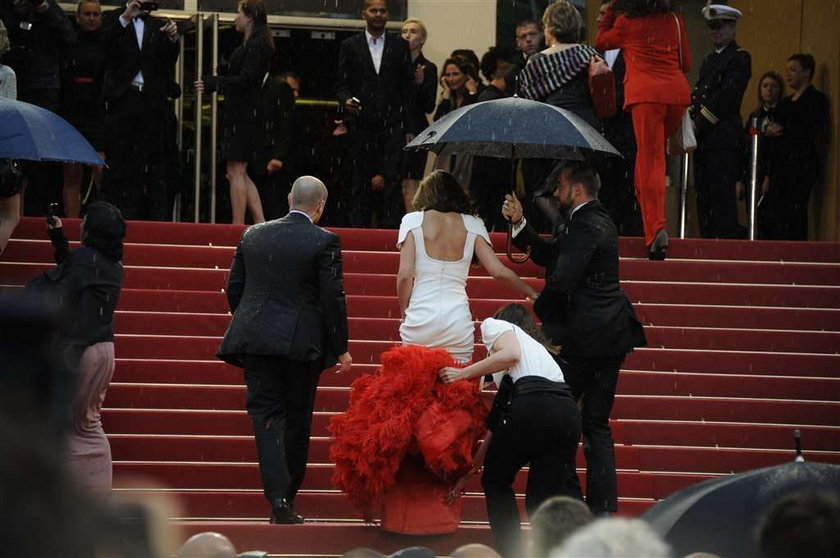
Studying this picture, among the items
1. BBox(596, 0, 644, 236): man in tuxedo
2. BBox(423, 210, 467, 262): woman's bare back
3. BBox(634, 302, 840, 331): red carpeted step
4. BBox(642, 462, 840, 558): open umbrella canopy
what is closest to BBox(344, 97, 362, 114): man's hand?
BBox(596, 0, 644, 236): man in tuxedo

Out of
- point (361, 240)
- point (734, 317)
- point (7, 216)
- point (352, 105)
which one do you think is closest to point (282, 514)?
point (7, 216)

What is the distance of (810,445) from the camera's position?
10.5m

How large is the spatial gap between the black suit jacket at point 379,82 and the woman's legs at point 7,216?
348 centimetres

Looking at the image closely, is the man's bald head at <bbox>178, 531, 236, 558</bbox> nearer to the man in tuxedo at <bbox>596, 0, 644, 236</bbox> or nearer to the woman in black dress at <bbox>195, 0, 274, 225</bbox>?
the man in tuxedo at <bbox>596, 0, 644, 236</bbox>

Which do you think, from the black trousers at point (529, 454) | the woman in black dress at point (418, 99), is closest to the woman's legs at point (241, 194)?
the woman in black dress at point (418, 99)

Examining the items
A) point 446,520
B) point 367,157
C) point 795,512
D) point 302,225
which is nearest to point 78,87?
point 367,157

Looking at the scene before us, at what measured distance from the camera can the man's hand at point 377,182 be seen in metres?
14.1

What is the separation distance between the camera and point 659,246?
1226 cm

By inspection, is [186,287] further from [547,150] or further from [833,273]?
[833,273]

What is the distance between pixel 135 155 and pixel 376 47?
2.24 meters

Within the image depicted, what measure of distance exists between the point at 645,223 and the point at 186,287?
3.41 metres

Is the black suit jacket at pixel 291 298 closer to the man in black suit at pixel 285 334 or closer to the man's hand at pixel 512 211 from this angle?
the man in black suit at pixel 285 334

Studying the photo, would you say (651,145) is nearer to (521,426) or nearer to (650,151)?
(650,151)

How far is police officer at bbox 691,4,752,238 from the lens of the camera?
13414 mm
